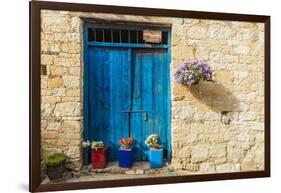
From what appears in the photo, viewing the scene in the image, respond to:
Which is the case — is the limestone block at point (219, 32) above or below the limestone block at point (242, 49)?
above

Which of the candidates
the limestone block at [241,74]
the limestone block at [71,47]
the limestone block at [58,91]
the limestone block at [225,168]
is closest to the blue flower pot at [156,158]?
the limestone block at [225,168]

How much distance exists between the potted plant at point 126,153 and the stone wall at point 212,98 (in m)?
0.44

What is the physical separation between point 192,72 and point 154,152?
3.13 ft

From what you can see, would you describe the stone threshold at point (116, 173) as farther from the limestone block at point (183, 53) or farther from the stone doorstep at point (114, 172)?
the limestone block at point (183, 53)

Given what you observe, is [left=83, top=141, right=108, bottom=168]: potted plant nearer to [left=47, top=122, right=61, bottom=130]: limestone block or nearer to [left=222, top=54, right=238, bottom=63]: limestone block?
[left=47, top=122, right=61, bottom=130]: limestone block

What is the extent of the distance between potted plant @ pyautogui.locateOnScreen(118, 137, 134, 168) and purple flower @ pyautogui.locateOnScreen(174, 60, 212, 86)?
2.85ft

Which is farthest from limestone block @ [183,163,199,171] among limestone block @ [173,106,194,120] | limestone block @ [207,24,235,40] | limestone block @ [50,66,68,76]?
limestone block @ [50,66,68,76]

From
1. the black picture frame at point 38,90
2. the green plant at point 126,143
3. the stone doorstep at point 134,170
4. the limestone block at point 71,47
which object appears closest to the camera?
the black picture frame at point 38,90

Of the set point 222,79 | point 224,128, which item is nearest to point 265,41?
point 222,79

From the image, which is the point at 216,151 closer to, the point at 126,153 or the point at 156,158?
the point at 156,158

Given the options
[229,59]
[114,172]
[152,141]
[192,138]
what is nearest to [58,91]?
[114,172]

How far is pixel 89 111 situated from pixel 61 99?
355 mm

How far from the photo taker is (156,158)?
3510mm

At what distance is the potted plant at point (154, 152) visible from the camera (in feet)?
11.5
